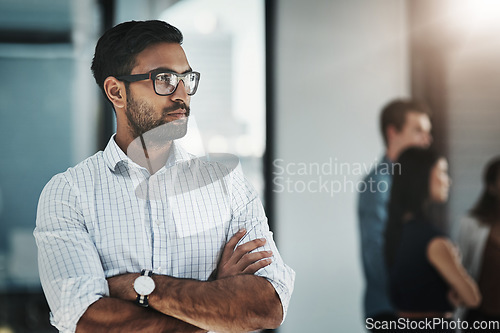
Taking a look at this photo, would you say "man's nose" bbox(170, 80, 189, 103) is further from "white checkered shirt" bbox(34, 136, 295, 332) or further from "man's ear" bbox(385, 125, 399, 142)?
"man's ear" bbox(385, 125, 399, 142)

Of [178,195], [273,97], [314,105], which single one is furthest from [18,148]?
[314,105]

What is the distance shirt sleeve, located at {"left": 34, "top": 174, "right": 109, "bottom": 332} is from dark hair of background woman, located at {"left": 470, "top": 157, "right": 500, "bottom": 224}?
174cm

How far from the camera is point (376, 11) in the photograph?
97.0 inches

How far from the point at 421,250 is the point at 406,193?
28cm

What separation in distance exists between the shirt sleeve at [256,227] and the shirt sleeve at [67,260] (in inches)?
20.9

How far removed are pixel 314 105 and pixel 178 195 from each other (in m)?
0.79

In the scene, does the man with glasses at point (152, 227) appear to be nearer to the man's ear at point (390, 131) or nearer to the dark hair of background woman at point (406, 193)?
the dark hair of background woman at point (406, 193)

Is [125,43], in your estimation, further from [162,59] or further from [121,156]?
[121,156]

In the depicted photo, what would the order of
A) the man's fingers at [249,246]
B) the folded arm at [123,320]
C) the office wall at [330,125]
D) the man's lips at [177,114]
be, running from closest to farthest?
the folded arm at [123,320]
the man's fingers at [249,246]
the man's lips at [177,114]
the office wall at [330,125]

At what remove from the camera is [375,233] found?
2426 millimetres

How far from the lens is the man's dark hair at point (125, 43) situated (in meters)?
2.03

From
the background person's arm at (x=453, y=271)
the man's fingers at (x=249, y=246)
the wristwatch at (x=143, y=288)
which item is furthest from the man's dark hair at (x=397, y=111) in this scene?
the wristwatch at (x=143, y=288)

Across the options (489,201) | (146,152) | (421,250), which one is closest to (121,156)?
(146,152)

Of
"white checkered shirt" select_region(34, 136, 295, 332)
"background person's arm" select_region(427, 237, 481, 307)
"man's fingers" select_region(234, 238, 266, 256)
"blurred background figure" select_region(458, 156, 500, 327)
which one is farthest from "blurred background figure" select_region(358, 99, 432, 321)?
"man's fingers" select_region(234, 238, 266, 256)
